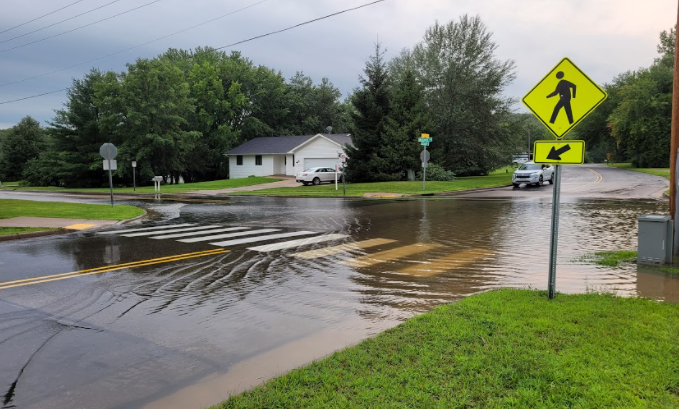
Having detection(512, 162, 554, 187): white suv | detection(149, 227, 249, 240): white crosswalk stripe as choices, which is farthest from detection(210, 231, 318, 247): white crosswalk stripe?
detection(512, 162, 554, 187): white suv

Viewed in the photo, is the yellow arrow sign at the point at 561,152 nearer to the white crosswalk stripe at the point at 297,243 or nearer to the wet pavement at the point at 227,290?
the wet pavement at the point at 227,290

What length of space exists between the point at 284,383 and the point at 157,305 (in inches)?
129

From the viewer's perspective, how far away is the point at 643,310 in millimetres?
5559

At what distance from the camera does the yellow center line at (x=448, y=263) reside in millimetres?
8383

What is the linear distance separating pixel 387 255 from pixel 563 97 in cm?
509

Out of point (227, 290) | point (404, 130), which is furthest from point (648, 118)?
point (227, 290)

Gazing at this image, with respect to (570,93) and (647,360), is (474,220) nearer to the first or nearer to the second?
(570,93)

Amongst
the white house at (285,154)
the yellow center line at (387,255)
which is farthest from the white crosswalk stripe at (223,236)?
the white house at (285,154)

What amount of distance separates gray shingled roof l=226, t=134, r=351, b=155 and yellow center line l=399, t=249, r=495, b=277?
40109 millimetres

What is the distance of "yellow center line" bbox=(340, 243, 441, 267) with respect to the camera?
9.16 meters

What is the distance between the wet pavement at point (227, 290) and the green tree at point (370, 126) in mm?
23054

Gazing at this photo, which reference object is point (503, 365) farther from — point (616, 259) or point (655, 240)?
point (616, 259)

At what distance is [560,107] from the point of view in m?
5.82

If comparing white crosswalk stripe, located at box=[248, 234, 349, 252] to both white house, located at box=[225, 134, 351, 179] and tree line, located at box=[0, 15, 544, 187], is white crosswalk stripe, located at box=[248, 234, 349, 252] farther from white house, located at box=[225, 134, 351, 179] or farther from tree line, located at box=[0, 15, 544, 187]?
white house, located at box=[225, 134, 351, 179]
